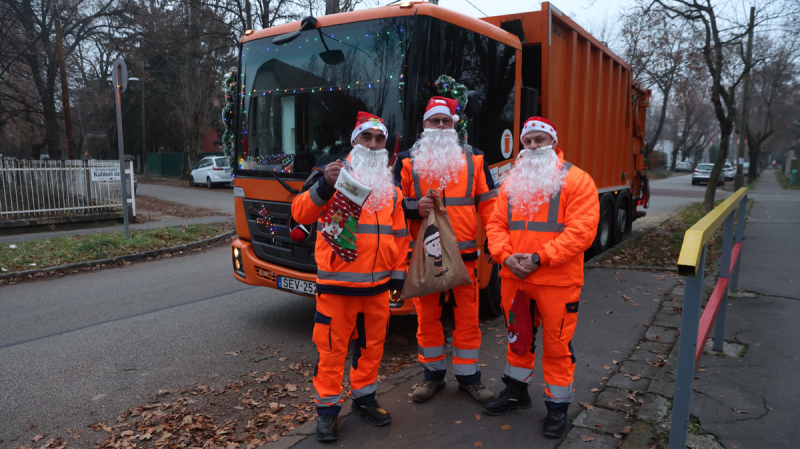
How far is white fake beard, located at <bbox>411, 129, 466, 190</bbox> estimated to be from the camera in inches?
143

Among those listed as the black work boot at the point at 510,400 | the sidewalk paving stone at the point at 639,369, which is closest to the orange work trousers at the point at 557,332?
the black work boot at the point at 510,400

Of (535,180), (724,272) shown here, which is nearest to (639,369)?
(724,272)

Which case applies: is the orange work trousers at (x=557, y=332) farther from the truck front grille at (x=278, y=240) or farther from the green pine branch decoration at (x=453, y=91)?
the truck front grille at (x=278, y=240)

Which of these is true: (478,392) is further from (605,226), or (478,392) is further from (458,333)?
(605,226)

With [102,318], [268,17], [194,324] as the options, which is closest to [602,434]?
[194,324]

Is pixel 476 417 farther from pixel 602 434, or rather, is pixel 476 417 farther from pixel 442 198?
pixel 442 198

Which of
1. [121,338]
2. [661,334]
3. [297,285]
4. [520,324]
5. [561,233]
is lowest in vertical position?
[121,338]

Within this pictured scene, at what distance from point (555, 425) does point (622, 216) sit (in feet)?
26.0

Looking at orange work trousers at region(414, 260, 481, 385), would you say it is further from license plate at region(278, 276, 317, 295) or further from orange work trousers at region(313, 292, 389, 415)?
license plate at region(278, 276, 317, 295)

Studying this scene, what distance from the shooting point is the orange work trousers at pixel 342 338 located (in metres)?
3.21

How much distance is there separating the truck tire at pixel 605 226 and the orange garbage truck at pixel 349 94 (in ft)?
10.5

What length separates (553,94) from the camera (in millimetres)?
6336

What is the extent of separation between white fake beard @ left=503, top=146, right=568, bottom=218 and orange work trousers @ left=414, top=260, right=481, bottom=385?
0.64 m

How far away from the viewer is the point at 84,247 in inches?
369
